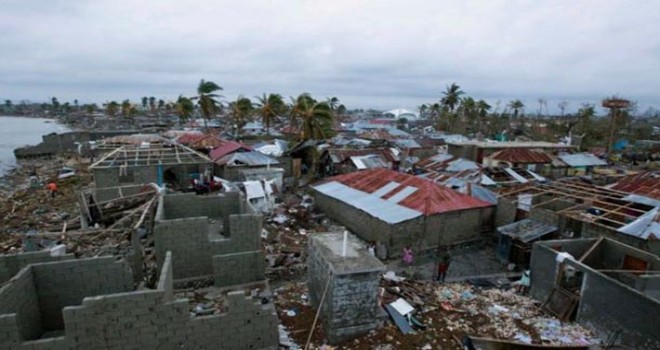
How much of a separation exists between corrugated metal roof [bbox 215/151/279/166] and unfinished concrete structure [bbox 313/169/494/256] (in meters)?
6.82

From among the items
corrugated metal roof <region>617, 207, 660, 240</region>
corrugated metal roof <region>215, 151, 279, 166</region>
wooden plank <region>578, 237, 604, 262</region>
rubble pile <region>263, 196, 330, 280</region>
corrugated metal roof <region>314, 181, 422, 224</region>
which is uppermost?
corrugated metal roof <region>215, 151, 279, 166</region>

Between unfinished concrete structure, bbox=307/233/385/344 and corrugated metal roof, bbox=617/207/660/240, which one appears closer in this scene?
unfinished concrete structure, bbox=307/233/385/344

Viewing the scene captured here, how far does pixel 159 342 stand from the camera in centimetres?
766

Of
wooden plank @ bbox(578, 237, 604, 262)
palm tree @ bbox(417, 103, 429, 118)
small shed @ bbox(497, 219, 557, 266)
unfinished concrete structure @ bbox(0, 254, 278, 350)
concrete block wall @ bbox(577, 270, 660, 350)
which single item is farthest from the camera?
palm tree @ bbox(417, 103, 429, 118)

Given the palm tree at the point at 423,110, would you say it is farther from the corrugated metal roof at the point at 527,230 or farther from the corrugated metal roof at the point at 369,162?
the corrugated metal roof at the point at 527,230

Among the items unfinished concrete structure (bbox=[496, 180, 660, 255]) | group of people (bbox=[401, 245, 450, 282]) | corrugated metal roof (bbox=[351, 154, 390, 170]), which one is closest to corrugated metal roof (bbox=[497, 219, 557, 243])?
unfinished concrete structure (bbox=[496, 180, 660, 255])

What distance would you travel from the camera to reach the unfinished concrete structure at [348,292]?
8.64 m

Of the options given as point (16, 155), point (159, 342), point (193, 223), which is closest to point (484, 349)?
point (159, 342)

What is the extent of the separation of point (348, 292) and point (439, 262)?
7.78m

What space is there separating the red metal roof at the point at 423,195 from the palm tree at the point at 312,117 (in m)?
10.3

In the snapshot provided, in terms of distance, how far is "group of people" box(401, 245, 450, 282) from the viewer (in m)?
13.8

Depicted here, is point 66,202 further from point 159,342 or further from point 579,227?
point 579,227

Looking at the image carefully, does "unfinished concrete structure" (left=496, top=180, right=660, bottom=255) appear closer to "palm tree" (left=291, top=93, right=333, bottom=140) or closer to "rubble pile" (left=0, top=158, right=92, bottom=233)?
"palm tree" (left=291, top=93, right=333, bottom=140)

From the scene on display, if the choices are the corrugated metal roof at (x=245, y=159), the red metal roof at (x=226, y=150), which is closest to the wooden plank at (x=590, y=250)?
the corrugated metal roof at (x=245, y=159)
